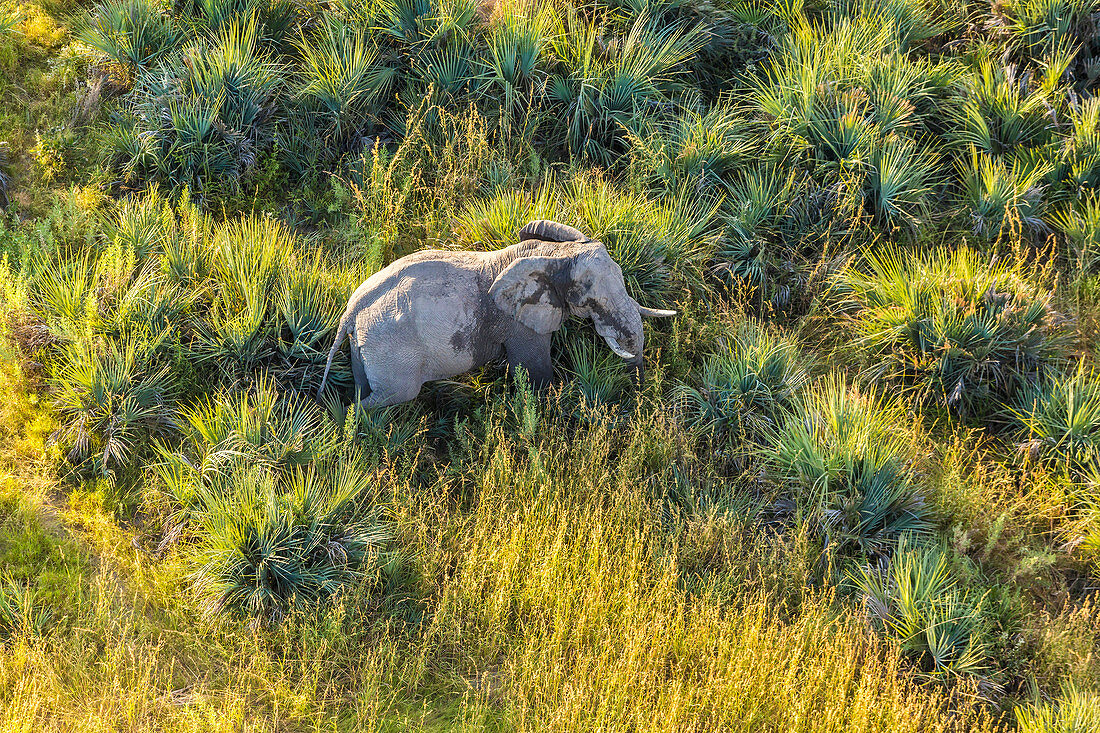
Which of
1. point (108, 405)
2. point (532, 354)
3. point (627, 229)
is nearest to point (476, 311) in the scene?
point (532, 354)

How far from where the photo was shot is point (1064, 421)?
239 inches

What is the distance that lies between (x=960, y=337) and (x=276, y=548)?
4.90m

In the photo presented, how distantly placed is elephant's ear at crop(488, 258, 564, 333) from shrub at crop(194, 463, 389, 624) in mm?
1554

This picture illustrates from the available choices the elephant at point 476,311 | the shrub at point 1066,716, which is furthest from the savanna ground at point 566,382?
the elephant at point 476,311

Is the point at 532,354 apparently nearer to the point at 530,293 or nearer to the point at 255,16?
the point at 530,293

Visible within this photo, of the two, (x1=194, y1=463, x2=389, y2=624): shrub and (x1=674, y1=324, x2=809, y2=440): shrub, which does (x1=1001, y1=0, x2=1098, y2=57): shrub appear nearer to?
(x1=674, y1=324, x2=809, y2=440): shrub

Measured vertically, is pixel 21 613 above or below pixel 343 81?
below

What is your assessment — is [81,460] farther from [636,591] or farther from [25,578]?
[636,591]

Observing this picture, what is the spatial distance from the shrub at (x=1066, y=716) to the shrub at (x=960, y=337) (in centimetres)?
220

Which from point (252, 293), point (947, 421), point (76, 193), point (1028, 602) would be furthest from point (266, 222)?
point (1028, 602)

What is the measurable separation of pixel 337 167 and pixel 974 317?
5.33 meters

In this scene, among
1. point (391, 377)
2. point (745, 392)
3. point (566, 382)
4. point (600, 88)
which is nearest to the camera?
point (391, 377)

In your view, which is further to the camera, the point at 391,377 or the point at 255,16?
the point at 255,16

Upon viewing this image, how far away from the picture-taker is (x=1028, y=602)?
547 centimetres
